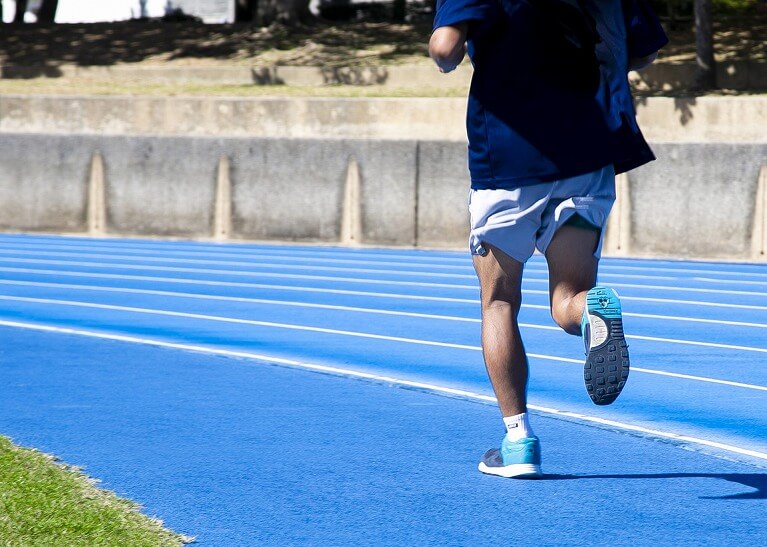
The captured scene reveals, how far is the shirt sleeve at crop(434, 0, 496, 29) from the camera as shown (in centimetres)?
416

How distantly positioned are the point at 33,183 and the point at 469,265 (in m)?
6.82

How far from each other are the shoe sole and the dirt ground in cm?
1897

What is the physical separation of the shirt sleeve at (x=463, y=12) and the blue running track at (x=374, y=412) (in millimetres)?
1542

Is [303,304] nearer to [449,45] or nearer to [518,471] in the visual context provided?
[518,471]

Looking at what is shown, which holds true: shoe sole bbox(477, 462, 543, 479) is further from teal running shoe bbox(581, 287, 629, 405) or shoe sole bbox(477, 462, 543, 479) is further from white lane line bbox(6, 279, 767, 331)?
white lane line bbox(6, 279, 767, 331)

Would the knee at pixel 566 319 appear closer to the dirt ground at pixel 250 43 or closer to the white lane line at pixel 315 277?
the white lane line at pixel 315 277

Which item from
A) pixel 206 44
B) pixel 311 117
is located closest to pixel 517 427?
pixel 311 117

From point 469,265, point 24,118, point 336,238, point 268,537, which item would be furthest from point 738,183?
point 268,537

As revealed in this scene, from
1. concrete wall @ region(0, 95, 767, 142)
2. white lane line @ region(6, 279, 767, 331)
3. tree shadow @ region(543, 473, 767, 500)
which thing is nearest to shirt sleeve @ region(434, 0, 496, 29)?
tree shadow @ region(543, 473, 767, 500)

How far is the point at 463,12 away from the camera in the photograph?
4.17 m

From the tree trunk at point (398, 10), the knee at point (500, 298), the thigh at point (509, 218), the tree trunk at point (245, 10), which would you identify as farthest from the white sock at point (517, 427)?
the tree trunk at point (245, 10)

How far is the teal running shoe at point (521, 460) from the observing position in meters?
4.69

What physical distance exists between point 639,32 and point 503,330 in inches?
43.0

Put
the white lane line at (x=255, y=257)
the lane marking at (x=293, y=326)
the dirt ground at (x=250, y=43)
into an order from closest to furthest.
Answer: the lane marking at (x=293, y=326), the white lane line at (x=255, y=257), the dirt ground at (x=250, y=43)
